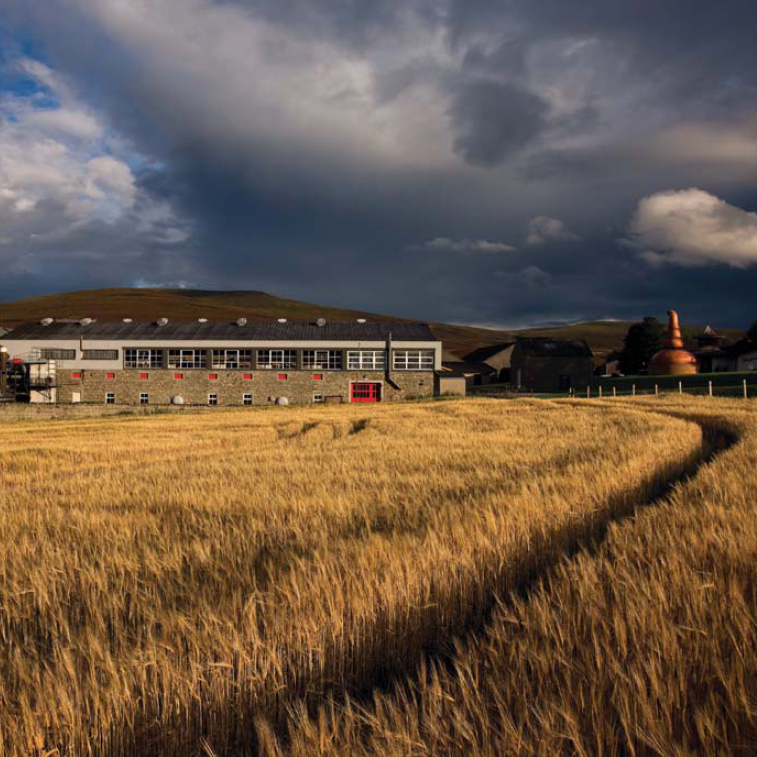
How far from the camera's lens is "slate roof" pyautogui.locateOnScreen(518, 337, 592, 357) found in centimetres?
8206

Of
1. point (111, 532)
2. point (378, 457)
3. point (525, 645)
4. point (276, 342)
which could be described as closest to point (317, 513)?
point (111, 532)

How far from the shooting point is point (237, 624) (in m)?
3.88

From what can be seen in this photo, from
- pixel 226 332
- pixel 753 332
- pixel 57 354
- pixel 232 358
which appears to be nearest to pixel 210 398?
pixel 232 358

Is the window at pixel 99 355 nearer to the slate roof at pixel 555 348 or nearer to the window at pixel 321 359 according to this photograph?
the window at pixel 321 359


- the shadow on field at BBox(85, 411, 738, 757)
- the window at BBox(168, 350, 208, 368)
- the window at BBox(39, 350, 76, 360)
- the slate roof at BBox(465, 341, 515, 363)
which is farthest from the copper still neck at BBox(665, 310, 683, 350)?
the shadow on field at BBox(85, 411, 738, 757)

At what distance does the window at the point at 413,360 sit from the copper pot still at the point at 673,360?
27.7 meters

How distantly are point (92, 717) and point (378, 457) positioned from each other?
1147 cm

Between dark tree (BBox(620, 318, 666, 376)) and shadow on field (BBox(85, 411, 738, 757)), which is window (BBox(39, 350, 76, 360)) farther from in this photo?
dark tree (BBox(620, 318, 666, 376))

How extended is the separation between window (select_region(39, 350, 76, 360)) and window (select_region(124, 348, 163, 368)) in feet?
19.2

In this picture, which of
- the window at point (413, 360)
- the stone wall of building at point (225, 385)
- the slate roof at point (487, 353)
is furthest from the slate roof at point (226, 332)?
the slate roof at point (487, 353)

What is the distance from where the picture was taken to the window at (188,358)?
6319 cm

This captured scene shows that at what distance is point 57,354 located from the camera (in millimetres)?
63250

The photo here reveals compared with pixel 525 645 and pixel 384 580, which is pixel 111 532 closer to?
pixel 384 580

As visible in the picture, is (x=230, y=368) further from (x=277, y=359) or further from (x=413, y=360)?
(x=413, y=360)
